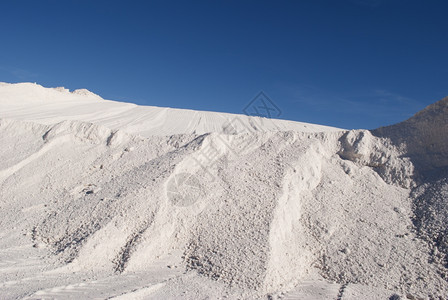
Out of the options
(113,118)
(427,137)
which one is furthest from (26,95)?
(427,137)

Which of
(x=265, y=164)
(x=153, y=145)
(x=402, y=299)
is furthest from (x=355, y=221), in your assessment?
(x=153, y=145)

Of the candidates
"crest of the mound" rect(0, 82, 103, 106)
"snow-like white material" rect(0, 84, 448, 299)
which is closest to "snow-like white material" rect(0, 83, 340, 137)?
"crest of the mound" rect(0, 82, 103, 106)

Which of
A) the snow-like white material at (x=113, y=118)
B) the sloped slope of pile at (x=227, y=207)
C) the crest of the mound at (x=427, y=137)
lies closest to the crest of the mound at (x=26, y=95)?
the snow-like white material at (x=113, y=118)

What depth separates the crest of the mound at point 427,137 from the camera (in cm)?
608

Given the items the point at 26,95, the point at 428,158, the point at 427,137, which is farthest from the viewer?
the point at 26,95

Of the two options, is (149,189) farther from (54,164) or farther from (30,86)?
(30,86)

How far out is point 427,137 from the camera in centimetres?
630

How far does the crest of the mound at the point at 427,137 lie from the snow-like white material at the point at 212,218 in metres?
0.28

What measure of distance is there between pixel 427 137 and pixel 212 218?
4.86 metres

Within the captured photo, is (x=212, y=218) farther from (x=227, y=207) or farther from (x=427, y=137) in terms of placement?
(x=427, y=137)

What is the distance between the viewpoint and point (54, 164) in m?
6.81

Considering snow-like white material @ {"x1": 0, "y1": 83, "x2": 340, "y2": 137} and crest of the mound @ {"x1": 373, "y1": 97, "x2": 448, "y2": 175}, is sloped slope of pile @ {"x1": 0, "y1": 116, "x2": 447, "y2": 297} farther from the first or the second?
snow-like white material @ {"x1": 0, "y1": 83, "x2": 340, "y2": 137}

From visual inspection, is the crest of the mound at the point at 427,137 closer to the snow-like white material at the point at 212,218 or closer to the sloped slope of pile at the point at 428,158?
the sloped slope of pile at the point at 428,158

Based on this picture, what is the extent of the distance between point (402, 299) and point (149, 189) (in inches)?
161
